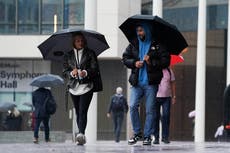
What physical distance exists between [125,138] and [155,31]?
97.4ft

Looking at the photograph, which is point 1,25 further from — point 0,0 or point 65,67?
point 65,67

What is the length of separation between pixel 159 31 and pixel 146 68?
2.25 feet

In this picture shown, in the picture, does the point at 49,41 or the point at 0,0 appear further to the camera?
the point at 0,0

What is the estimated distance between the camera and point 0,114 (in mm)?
43906

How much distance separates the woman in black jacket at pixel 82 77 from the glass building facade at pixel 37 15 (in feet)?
97.5

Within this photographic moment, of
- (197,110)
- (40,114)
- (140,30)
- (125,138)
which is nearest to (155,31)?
(140,30)

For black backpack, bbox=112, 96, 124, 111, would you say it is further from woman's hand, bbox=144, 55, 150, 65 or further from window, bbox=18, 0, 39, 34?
woman's hand, bbox=144, 55, 150, 65

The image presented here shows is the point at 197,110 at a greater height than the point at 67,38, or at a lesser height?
lesser

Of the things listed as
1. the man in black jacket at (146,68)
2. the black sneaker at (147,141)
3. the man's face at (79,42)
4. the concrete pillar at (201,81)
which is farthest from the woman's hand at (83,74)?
the concrete pillar at (201,81)

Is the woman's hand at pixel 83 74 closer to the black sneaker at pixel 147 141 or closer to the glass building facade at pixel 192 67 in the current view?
the black sneaker at pixel 147 141

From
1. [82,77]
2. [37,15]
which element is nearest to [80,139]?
[82,77]

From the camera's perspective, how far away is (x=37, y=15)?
43.9m

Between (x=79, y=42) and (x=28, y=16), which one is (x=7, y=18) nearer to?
(x=28, y=16)

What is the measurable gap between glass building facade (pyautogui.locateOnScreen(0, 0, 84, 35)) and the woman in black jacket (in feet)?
97.5
